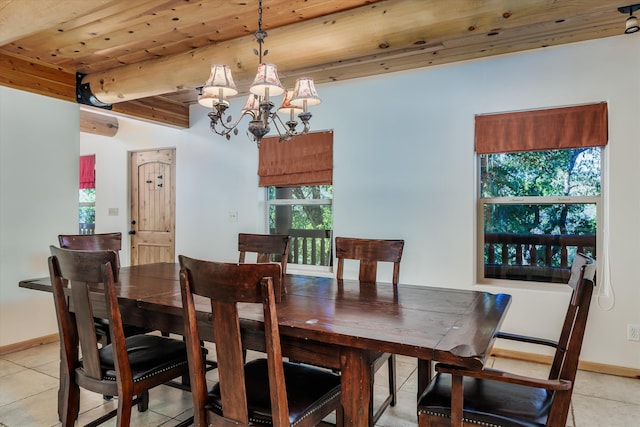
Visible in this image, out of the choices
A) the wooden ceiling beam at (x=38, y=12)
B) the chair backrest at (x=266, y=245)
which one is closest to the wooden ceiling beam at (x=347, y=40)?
the wooden ceiling beam at (x=38, y=12)

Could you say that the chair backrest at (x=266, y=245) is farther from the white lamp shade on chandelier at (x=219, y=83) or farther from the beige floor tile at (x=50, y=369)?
the beige floor tile at (x=50, y=369)

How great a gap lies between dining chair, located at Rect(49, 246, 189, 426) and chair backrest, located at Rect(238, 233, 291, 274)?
3.37 feet

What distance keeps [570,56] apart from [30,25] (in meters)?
3.82

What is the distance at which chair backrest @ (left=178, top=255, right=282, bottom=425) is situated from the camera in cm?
131

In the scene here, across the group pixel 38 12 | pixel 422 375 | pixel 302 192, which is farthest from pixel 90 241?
pixel 422 375

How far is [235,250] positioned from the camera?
182 inches

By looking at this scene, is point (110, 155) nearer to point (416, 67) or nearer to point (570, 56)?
point (416, 67)

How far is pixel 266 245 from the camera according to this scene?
295 centimetres

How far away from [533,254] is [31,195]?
14.7 feet

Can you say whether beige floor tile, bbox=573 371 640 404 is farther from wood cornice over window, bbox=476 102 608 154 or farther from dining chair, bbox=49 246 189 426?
dining chair, bbox=49 246 189 426

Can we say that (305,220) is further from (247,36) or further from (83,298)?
(83,298)

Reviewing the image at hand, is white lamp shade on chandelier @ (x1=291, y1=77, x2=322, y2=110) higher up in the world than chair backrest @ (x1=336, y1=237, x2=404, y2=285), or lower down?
higher up

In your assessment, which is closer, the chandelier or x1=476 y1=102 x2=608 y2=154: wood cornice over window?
the chandelier

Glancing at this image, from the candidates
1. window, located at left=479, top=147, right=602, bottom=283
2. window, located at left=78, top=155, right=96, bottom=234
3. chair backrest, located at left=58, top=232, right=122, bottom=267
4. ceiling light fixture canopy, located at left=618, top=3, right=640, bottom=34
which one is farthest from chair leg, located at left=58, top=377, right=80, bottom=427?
window, located at left=78, top=155, right=96, bottom=234
